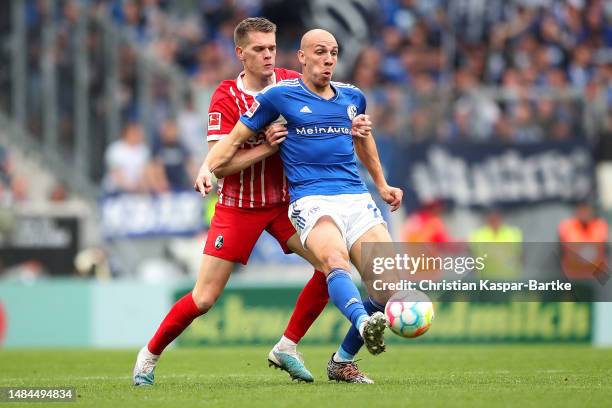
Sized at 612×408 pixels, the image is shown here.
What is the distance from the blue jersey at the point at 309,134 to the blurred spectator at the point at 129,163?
31.0 feet

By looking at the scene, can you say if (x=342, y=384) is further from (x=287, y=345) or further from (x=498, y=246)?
(x=498, y=246)

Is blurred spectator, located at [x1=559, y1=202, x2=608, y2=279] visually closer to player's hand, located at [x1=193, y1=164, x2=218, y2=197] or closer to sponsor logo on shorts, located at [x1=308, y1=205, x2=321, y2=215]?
sponsor logo on shorts, located at [x1=308, y1=205, x2=321, y2=215]

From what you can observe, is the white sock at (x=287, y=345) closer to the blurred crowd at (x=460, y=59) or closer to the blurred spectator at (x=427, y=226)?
the blurred spectator at (x=427, y=226)

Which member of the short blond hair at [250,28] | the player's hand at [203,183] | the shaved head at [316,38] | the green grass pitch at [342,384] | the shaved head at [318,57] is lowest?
the green grass pitch at [342,384]

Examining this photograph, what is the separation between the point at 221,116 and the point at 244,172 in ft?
1.42

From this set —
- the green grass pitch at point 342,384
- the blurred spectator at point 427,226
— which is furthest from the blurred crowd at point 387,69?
the green grass pitch at point 342,384

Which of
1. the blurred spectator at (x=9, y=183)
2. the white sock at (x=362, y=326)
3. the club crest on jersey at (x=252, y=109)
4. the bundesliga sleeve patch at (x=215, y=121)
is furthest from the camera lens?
the blurred spectator at (x=9, y=183)

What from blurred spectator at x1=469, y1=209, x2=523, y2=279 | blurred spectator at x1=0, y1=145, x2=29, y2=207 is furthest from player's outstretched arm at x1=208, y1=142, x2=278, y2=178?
blurred spectator at x1=0, y1=145, x2=29, y2=207

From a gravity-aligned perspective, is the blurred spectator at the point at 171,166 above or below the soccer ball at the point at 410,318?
above

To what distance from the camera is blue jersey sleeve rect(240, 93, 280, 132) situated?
855cm

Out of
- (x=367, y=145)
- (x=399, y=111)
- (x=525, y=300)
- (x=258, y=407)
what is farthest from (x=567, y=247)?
(x=258, y=407)

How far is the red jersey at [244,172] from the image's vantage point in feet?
29.2

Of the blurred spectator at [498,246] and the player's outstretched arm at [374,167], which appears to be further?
the blurred spectator at [498,246]

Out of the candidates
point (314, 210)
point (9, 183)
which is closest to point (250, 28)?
point (314, 210)
